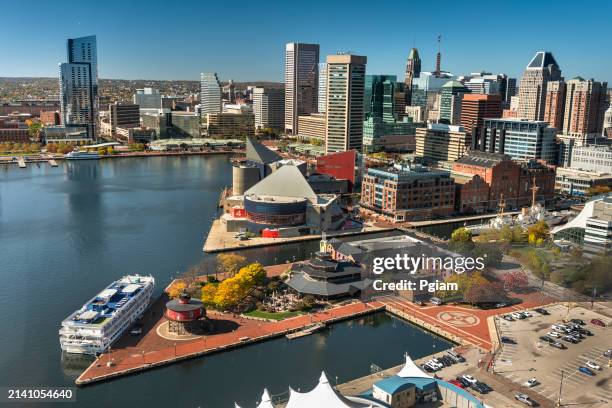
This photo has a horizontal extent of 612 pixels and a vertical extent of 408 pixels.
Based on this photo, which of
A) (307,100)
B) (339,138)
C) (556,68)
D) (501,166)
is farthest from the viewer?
(307,100)

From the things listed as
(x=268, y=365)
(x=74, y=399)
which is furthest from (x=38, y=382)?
(x=268, y=365)

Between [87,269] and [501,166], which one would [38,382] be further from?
[501,166]

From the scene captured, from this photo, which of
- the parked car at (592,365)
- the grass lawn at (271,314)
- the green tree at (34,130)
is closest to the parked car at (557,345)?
the parked car at (592,365)

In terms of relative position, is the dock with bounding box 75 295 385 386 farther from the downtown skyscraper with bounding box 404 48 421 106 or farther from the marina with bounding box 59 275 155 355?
the downtown skyscraper with bounding box 404 48 421 106

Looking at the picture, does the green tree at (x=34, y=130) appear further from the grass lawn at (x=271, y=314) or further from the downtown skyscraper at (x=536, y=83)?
the grass lawn at (x=271, y=314)

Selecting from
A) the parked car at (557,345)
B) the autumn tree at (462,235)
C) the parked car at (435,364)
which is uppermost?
the autumn tree at (462,235)

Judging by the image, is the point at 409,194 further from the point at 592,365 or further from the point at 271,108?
the point at 271,108
